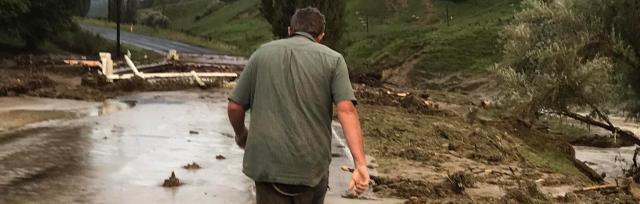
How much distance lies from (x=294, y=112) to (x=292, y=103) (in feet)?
0.17

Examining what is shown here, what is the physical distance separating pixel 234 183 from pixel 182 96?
15317mm

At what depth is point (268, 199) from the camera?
4.89m

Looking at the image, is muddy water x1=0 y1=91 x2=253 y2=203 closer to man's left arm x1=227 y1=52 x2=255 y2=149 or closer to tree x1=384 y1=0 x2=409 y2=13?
man's left arm x1=227 y1=52 x2=255 y2=149

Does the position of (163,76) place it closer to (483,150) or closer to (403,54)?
(483,150)

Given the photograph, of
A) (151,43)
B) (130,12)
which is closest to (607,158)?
(151,43)

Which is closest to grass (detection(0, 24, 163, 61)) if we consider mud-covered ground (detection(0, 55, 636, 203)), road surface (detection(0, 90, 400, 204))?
mud-covered ground (detection(0, 55, 636, 203))

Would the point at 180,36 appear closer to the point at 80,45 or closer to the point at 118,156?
the point at 80,45

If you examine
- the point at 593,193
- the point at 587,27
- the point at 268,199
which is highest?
the point at 587,27

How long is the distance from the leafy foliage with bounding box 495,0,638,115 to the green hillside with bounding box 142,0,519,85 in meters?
16.2

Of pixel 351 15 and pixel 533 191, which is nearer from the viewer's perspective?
pixel 533 191

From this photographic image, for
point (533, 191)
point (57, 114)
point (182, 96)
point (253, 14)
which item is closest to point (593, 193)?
point (533, 191)

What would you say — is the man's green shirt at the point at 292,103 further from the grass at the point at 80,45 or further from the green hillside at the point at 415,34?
the grass at the point at 80,45

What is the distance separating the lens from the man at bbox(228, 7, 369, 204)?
4.78 meters

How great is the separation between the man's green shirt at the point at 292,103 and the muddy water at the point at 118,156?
171 inches
